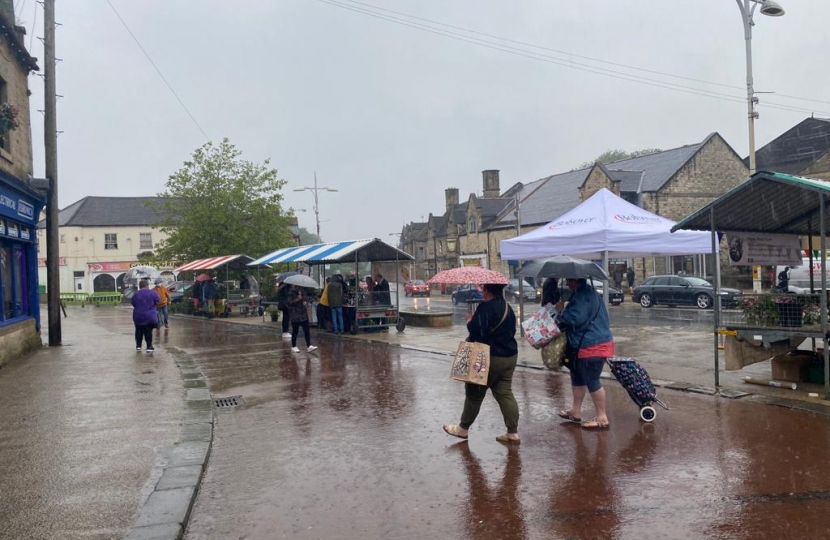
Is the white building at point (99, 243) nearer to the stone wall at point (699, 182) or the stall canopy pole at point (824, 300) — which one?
the stone wall at point (699, 182)

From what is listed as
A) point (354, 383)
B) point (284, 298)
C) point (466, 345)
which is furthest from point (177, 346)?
point (466, 345)

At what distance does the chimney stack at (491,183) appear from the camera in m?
64.6

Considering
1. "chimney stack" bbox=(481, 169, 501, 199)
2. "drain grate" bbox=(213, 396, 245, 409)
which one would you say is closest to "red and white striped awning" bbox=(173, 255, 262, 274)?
"drain grate" bbox=(213, 396, 245, 409)

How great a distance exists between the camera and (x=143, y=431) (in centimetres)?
725

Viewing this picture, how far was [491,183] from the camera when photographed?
64812 millimetres

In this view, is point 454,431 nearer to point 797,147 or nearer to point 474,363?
point 474,363

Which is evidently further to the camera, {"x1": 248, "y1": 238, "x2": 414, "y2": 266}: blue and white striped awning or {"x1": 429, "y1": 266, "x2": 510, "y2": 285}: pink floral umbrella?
{"x1": 248, "y1": 238, "x2": 414, "y2": 266}: blue and white striped awning

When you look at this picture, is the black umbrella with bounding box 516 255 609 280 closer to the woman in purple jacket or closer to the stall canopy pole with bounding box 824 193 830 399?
the stall canopy pole with bounding box 824 193 830 399

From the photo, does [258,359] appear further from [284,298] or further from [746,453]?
[746,453]

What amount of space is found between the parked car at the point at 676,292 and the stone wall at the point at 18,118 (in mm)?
23772

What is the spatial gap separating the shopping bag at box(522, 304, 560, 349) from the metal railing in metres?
3.33

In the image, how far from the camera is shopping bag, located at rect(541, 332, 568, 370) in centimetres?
720

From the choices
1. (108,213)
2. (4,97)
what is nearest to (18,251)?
(4,97)

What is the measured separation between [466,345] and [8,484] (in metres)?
4.16
